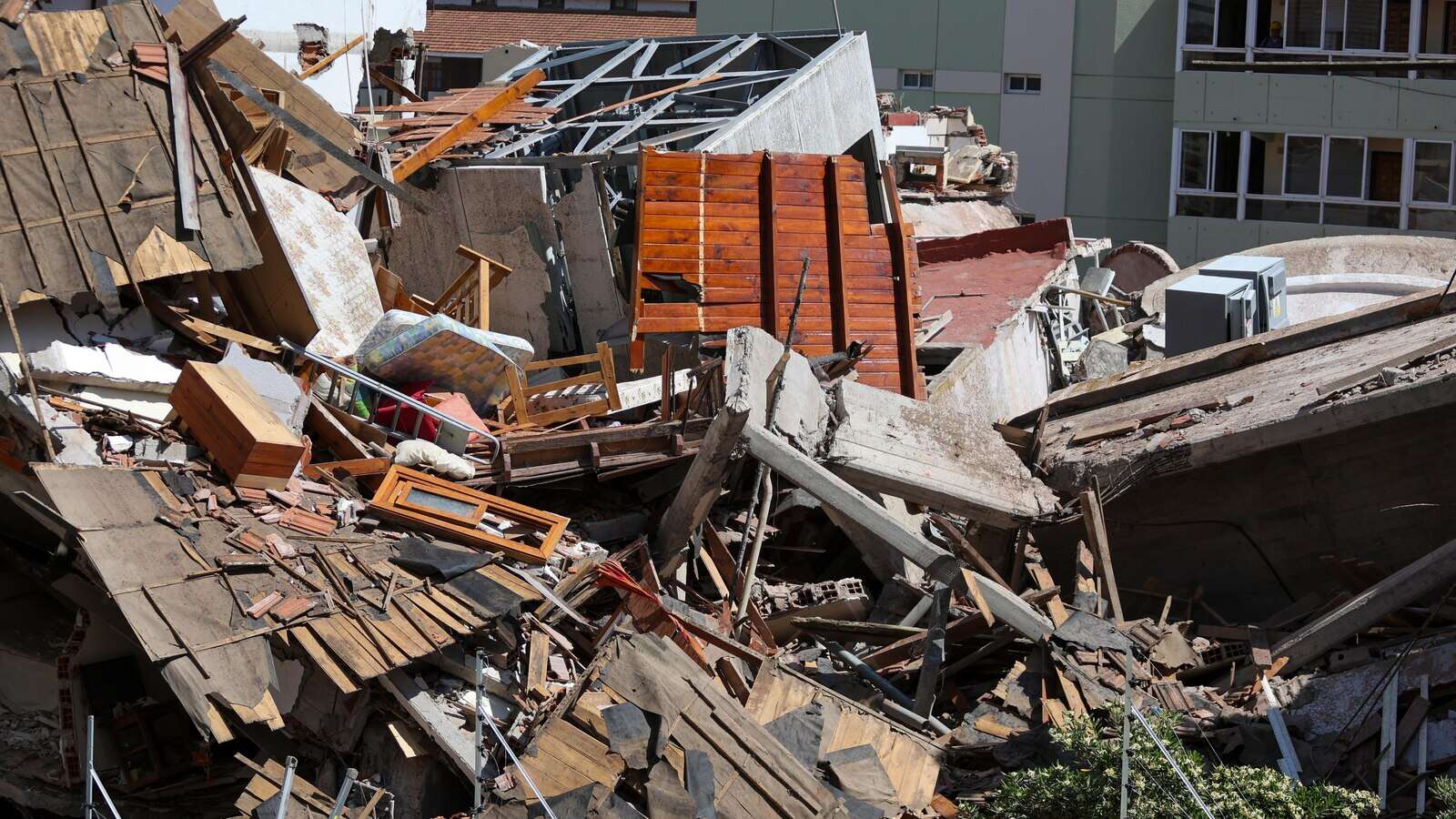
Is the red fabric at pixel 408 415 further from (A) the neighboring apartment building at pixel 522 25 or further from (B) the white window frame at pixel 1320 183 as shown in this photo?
→ (A) the neighboring apartment building at pixel 522 25

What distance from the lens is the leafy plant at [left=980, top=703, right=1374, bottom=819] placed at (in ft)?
23.4

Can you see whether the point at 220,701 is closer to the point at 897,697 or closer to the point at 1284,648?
the point at 897,697

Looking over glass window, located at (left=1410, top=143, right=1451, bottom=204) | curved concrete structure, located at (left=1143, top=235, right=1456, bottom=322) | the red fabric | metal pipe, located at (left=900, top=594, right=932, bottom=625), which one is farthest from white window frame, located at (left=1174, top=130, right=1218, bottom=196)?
the red fabric

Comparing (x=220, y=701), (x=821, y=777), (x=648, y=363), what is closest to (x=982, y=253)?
(x=648, y=363)

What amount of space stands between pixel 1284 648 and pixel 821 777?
128 inches

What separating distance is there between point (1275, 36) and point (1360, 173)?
3435mm

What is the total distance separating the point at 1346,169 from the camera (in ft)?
96.2

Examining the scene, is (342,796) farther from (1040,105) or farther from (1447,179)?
(1040,105)

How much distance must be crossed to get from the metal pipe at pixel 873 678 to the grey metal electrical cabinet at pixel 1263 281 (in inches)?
319

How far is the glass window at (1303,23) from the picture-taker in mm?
29234

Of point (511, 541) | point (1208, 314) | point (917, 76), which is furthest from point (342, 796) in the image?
point (917, 76)

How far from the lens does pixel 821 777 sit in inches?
314

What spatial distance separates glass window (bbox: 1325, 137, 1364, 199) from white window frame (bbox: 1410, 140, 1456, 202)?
0.94 meters

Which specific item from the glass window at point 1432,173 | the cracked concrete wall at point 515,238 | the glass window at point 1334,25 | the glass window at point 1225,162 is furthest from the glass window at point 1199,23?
the cracked concrete wall at point 515,238
